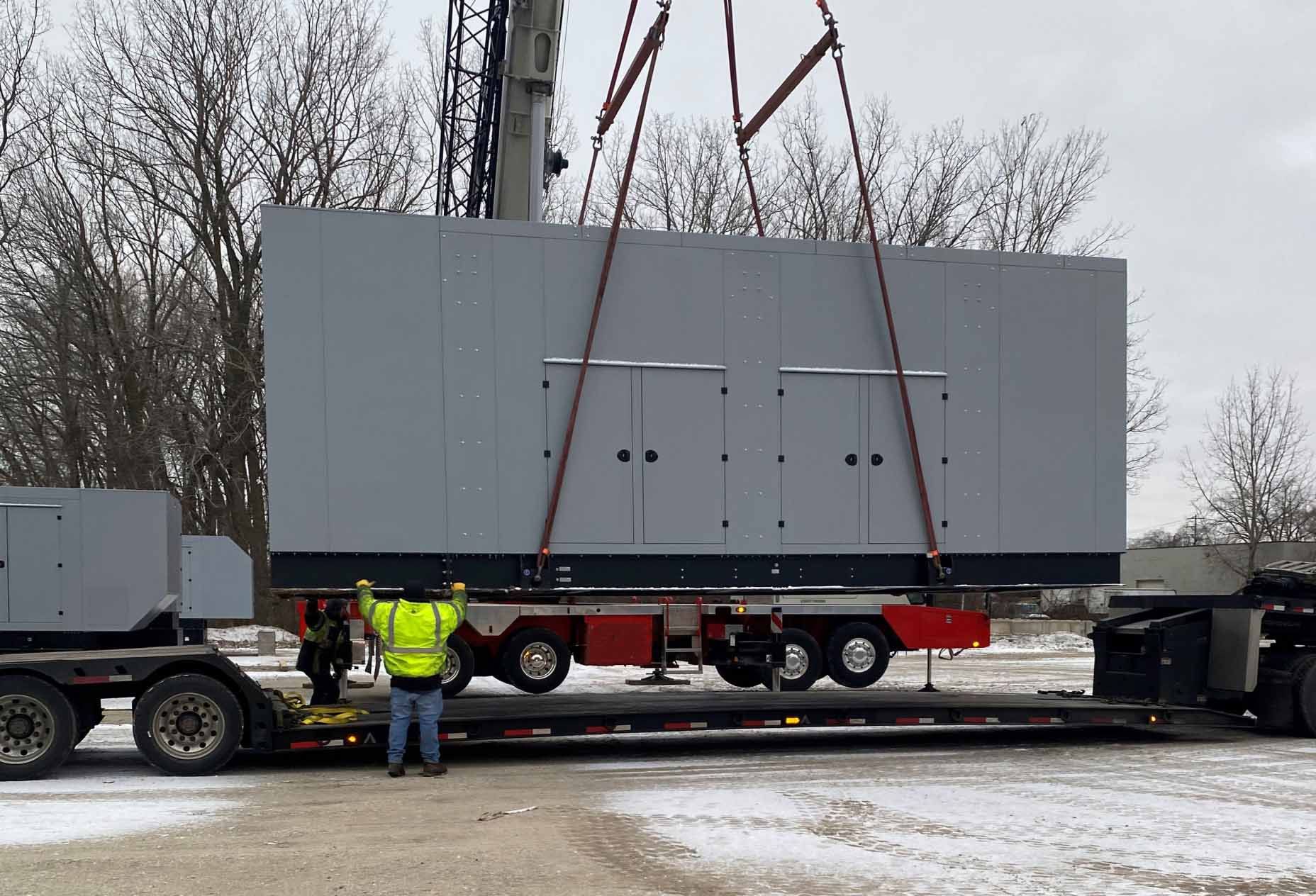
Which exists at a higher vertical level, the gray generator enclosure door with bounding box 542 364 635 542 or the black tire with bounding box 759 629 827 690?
the gray generator enclosure door with bounding box 542 364 635 542

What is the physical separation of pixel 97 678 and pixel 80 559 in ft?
2.91

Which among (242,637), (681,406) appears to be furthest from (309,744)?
(242,637)

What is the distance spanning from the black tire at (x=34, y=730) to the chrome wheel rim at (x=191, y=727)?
2.12 feet

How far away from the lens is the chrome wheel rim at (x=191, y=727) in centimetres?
853

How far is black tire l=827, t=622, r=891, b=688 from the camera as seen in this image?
10.8m

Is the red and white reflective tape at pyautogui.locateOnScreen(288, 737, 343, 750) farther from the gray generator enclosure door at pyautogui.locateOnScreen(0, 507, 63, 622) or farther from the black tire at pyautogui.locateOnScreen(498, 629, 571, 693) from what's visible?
the gray generator enclosure door at pyautogui.locateOnScreen(0, 507, 63, 622)

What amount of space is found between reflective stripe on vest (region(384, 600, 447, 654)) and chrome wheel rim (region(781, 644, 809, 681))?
351 centimetres

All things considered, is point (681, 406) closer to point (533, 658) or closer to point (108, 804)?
point (533, 658)

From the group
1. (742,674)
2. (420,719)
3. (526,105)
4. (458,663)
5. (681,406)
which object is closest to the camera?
(420,719)

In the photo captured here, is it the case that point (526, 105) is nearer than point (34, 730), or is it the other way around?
point (34, 730)

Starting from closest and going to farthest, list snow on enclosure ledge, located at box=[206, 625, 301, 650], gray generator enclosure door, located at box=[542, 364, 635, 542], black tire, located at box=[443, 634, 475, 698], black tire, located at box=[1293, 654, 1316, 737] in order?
gray generator enclosure door, located at box=[542, 364, 635, 542]
black tire, located at box=[443, 634, 475, 698]
black tire, located at box=[1293, 654, 1316, 737]
snow on enclosure ledge, located at box=[206, 625, 301, 650]

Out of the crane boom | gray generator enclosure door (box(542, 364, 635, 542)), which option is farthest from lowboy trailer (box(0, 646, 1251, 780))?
the crane boom

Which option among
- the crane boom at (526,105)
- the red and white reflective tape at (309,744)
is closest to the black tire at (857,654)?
the red and white reflective tape at (309,744)

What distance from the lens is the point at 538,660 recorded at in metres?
10.1
